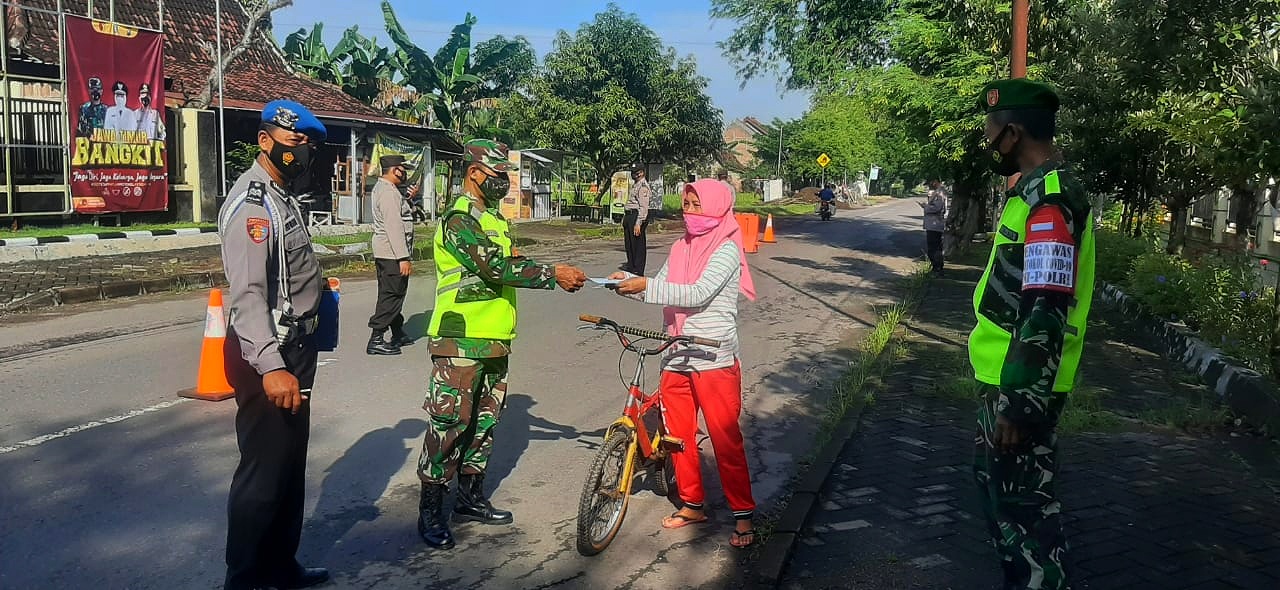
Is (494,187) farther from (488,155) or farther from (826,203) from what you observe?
(826,203)

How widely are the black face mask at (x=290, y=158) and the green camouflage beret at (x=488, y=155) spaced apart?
3.04 ft

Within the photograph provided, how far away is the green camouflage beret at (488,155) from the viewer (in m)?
4.33

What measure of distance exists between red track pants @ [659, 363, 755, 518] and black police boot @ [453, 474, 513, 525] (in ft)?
2.98

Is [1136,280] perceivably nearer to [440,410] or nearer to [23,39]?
[440,410]

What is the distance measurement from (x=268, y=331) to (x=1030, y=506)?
2.59 m

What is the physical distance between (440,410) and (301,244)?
1.10 m

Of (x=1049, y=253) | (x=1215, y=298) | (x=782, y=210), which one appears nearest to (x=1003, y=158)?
(x=1049, y=253)

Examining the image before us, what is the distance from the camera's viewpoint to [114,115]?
17.0 m

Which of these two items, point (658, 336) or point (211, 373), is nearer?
point (658, 336)

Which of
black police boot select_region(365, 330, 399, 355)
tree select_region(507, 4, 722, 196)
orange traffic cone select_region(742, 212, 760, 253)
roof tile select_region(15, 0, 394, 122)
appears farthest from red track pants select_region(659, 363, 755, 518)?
tree select_region(507, 4, 722, 196)

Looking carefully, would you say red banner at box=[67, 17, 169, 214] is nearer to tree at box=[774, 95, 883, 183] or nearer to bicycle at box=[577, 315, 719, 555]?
bicycle at box=[577, 315, 719, 555]

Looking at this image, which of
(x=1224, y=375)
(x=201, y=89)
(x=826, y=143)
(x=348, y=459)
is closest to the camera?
(x=348, y=459)

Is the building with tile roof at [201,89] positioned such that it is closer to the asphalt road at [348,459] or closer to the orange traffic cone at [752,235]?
the asphalt road at [348,459]

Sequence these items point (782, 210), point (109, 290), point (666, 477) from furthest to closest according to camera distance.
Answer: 1. point (782, 210)
2. point (109, 290)
3. point (666, 477)
